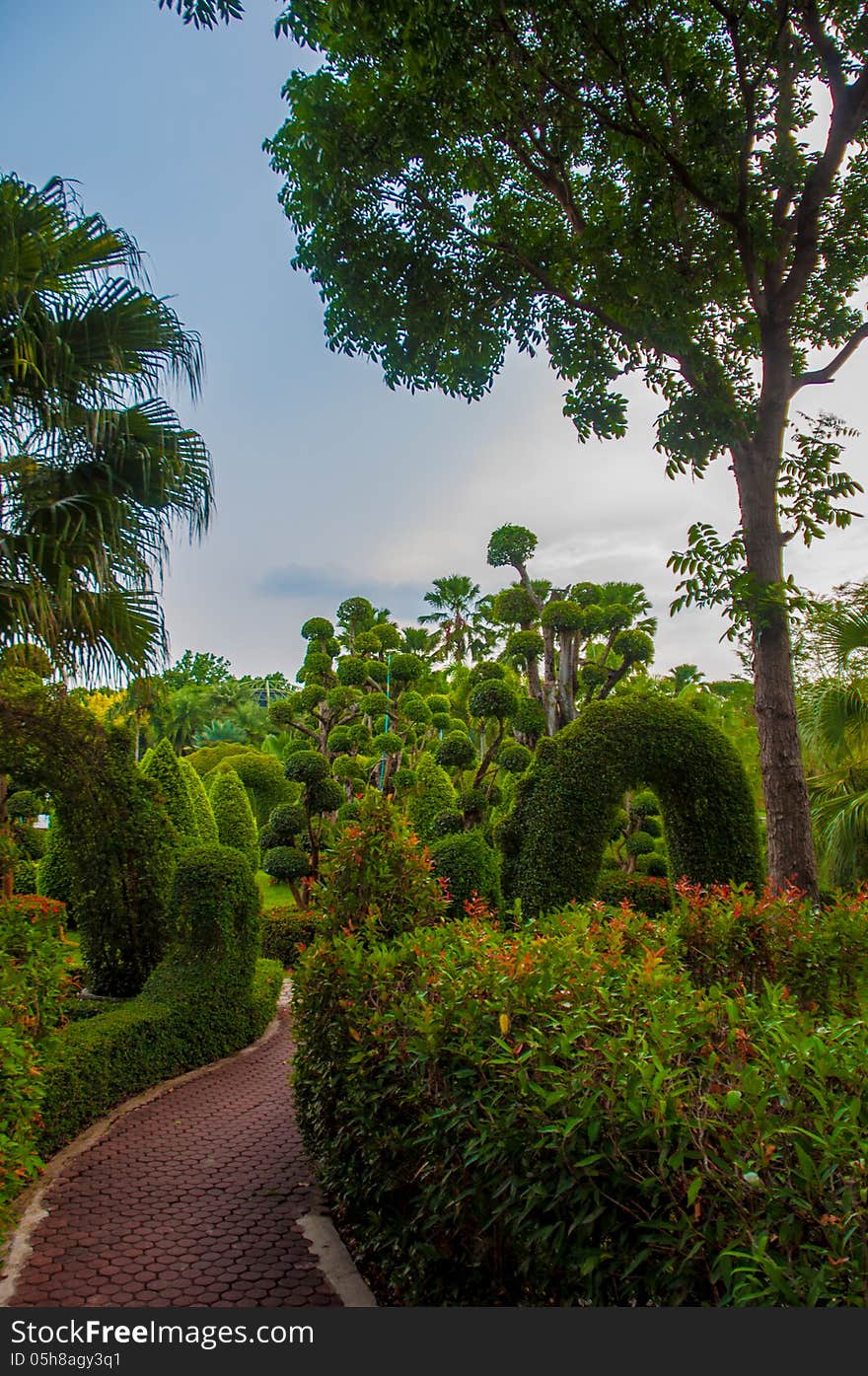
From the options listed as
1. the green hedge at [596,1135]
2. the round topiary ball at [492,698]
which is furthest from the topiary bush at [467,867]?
the green hedge at [596,1135]

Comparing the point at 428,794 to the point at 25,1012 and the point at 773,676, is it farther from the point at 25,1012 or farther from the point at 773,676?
the point at 25,1012

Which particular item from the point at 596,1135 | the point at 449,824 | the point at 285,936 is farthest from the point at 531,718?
the point at 596,1135

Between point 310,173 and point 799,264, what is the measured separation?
17.1 ft

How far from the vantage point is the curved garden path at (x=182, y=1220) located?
3.47 meters

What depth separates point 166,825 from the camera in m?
8.34

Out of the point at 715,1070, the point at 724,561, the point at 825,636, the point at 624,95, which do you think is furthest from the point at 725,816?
the point at 624,95

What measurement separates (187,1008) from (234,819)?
14.3 feet

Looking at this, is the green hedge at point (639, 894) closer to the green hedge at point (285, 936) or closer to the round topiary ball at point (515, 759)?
the round topiary ball at point (515, 759)

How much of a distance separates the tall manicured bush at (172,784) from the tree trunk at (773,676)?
6633mm

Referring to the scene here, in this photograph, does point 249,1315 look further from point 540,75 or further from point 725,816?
point 540,75

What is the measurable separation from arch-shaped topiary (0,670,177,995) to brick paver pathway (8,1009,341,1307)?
7.03 feet

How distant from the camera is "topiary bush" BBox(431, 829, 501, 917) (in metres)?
9.19

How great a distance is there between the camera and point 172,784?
10078 mm

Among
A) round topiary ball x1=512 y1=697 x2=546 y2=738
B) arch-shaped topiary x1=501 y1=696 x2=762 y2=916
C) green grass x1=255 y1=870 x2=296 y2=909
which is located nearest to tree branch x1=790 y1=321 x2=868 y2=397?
arch-shaped topiary x1=501 y1=696 x2=762 y2=916
